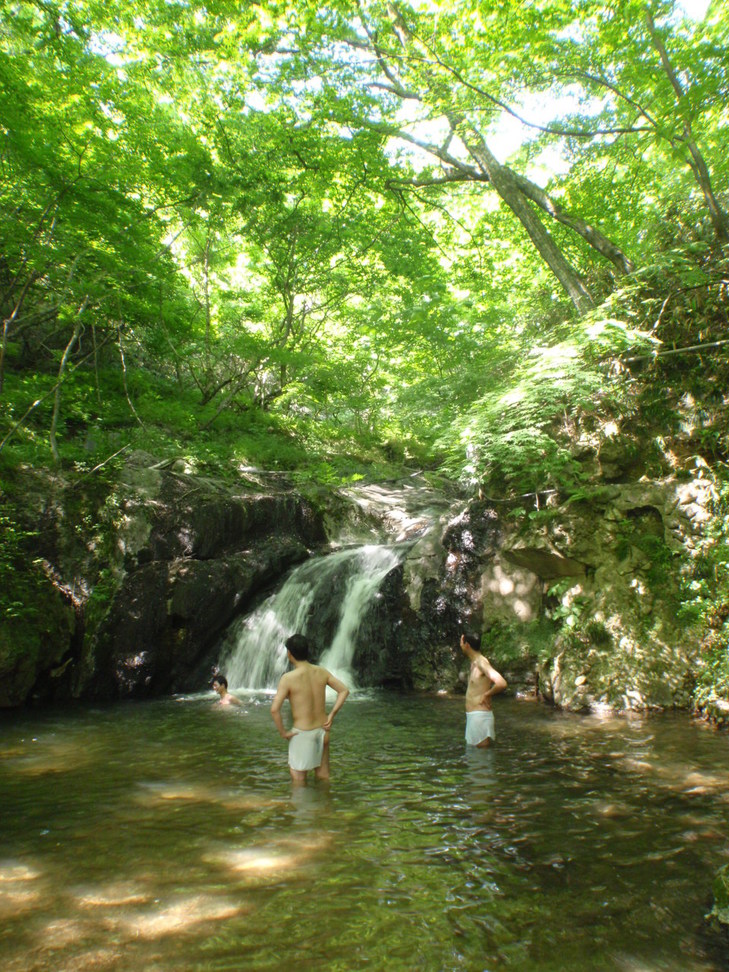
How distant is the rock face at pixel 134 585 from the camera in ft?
32.6

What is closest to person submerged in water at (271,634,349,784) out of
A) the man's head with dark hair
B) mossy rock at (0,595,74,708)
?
the man's head with dark hair

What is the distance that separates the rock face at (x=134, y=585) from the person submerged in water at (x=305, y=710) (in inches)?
244

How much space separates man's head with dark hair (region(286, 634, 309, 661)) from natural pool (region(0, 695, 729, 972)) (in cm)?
116

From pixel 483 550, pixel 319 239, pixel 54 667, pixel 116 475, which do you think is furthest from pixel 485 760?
pixel 319 239

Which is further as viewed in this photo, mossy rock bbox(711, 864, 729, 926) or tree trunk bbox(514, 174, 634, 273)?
tree trunk bbox(514, 174, 634, 273)

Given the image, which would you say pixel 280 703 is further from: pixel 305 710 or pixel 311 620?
pixel 311 620

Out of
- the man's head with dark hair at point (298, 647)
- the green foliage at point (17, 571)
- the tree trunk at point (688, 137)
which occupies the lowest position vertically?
the man's head with dark hair at point (298, 647)

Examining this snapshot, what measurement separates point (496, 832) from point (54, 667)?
8.36 meters

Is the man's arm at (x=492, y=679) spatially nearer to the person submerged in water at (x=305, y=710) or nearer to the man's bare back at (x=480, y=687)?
the man's bare back at (x=480, y=687)

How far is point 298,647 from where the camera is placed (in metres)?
5.13

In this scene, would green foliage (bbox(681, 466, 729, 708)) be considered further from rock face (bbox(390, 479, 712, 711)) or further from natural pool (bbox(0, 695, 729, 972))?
natural pool (bbox(0, 695, 729, 972))

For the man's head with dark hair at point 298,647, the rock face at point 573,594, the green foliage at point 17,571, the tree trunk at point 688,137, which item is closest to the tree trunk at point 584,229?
the tree trunk at point 688,137

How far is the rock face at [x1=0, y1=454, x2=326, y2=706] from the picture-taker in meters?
9.94

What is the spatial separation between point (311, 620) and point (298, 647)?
640 centimetres
